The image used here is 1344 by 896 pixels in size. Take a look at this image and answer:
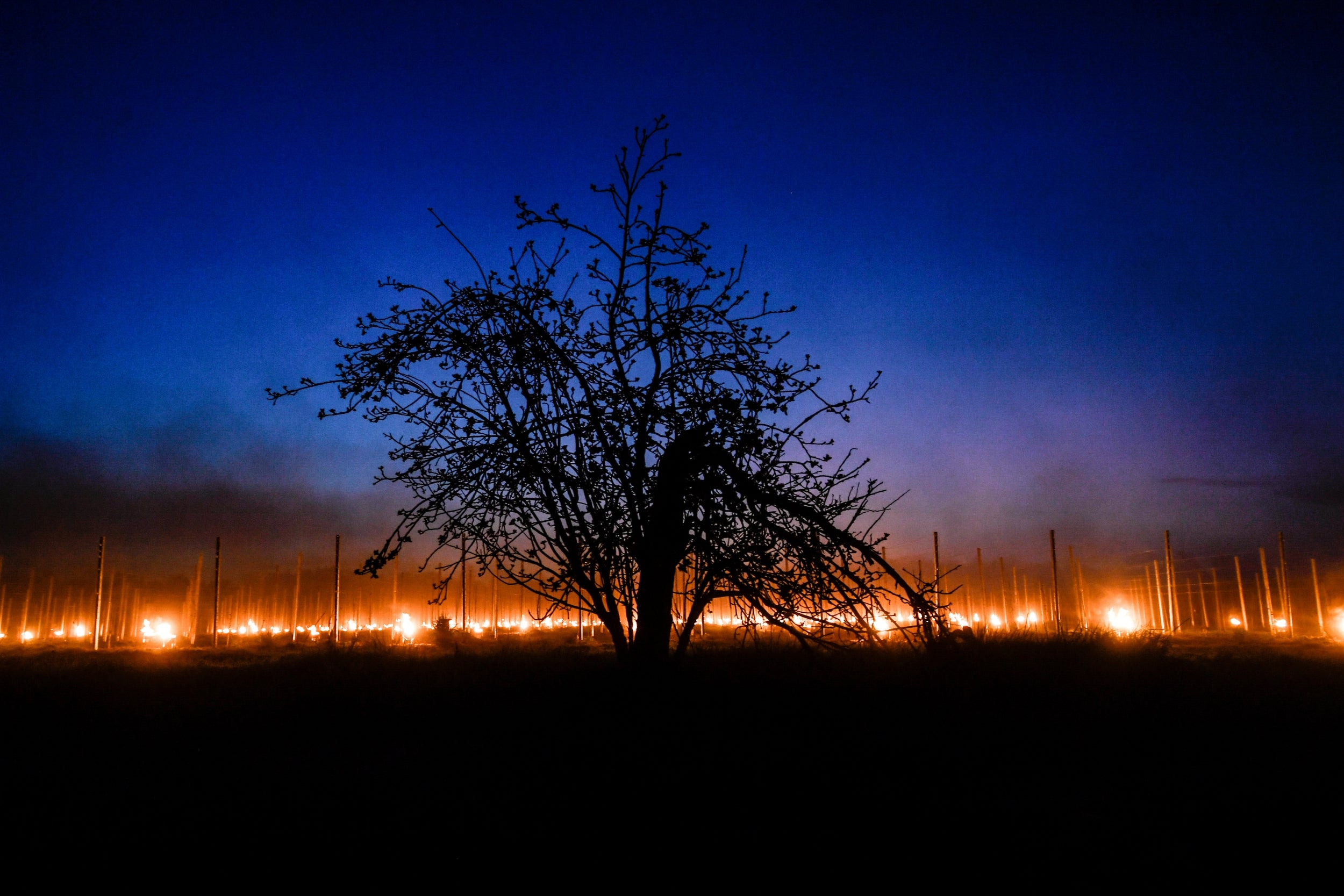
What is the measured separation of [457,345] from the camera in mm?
5809

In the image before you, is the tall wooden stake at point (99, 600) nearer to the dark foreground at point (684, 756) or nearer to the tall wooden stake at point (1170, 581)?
the dark foreground at point (684, 756)

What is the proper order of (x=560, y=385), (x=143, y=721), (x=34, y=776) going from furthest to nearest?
(x=560, y=385), (x=143, y=721), (x=34, y=776)

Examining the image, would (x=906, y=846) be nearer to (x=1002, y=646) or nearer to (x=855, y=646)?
(x=855, y=646)

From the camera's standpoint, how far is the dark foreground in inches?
122

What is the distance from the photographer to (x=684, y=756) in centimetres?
386

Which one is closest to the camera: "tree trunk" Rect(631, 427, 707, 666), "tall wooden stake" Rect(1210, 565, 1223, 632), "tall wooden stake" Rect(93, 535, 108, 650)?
"tree trunk" Rect(631, 427, 707, 666)

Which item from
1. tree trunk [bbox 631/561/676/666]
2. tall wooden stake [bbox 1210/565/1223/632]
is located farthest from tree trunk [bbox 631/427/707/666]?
tall wooden stake [bbox 1210/565/1223/632]

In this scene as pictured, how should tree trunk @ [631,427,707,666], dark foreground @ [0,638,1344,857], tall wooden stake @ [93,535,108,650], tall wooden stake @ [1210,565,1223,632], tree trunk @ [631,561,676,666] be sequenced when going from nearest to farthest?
dark foreground @ [0,638,1344,857] → tree trunk @ [631,427,707,666] → tree trunk @ [631,561,676,666] → tall wooden stake @ [93,535,108,650] → tall wooden stake @ [1210,565,1223,632]

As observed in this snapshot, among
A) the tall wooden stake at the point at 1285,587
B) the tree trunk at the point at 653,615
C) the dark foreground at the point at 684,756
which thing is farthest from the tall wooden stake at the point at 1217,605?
the tree trunk at the point at 653,615

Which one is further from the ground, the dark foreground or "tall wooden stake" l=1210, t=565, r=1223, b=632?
the dark foreground

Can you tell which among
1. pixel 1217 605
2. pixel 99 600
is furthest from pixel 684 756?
pixel 1217 605

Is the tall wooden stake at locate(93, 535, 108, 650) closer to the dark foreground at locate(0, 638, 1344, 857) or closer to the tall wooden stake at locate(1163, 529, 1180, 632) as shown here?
the dark foreground at locate(0, 638, 1344, 857)

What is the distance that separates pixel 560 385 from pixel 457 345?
39.6 inches

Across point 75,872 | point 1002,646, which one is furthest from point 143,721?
point 1002,646
